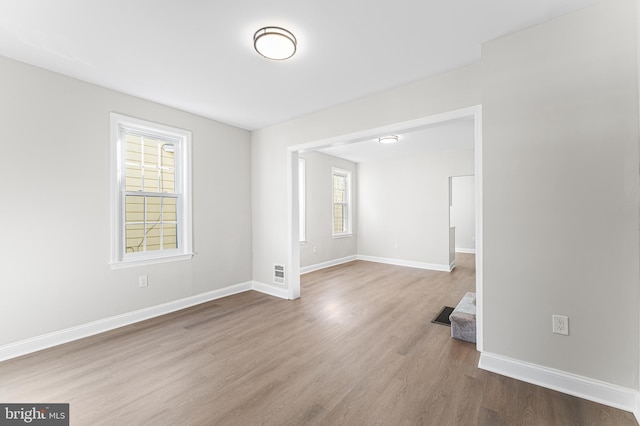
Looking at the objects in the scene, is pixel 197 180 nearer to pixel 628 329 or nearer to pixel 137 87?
pixel 137 87

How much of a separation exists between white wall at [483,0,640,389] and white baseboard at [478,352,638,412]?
50mm

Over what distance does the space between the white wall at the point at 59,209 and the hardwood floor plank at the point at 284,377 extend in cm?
36

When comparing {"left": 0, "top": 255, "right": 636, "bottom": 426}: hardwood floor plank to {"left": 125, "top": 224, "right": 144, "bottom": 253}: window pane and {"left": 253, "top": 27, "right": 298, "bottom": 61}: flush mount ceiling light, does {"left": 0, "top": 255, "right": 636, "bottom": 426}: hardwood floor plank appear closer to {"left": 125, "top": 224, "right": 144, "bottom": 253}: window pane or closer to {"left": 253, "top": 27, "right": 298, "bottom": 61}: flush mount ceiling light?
{"left": 125, "top": 224, "right": 144, "bottom": 253}: window pane

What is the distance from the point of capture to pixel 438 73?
2.67 m

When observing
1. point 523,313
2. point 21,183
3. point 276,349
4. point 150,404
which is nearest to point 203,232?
point 21,183

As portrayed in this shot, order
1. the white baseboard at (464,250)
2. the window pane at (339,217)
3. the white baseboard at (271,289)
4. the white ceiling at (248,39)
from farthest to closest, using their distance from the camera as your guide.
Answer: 1. the white baseboard at (464,250)
2. the window pane at (339,217)
3. the white baseboard at (271,289)
4. the white ceiling at (248,39)

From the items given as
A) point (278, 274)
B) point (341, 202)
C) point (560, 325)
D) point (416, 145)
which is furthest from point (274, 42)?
point (341, 202)

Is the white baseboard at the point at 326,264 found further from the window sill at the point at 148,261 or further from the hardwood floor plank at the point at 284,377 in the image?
the window sill at the point at 148,261

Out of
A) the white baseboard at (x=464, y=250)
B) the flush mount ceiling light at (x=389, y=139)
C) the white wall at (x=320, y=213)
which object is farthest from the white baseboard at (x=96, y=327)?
the white baseboard at (x=464, y=250)

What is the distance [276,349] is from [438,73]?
10.2 ft

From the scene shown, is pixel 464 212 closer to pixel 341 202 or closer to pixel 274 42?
pixel 341 202

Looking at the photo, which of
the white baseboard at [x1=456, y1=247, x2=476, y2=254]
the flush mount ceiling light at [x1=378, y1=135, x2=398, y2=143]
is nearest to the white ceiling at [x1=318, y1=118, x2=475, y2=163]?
the flush mount ceiling light at [x1=378, y1=135, x2=398, y2=143]

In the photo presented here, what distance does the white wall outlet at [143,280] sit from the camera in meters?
3.26

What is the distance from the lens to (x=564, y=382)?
6.27 feet
